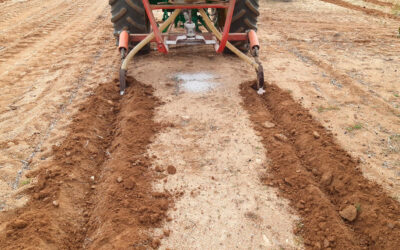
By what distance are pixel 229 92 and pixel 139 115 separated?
4.10ft

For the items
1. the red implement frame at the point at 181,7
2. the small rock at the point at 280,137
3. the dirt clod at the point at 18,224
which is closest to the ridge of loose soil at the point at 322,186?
the small rock at the point at 280,137

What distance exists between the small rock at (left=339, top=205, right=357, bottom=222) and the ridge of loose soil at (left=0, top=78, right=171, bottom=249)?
129 centimetres

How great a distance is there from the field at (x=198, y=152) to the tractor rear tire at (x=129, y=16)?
1.91 ft

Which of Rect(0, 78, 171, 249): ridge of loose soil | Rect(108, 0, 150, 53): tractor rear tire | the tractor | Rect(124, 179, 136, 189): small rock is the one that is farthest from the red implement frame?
Rect(124, 179, 136, 189): small rock

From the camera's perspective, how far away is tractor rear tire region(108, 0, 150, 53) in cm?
441

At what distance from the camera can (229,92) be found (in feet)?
13.3

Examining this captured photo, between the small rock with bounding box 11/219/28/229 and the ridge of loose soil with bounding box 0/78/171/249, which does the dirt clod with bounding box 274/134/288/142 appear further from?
the small rock with bounding box 11/219/28/229

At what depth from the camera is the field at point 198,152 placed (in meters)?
2.16

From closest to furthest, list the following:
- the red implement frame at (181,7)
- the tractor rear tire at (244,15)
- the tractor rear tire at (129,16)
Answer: the red implement frame at (181,7), the tractor rear tire at (129,16), the tractor rear tire at (244,15)

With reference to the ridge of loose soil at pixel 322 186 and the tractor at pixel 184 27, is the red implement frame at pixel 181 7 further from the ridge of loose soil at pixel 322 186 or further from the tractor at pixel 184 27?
the ridge of loose soil at pixel 322 186

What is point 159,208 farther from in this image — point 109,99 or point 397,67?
point 397,67

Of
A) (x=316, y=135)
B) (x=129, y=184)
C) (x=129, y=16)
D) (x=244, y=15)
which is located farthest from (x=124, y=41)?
(x=316, y=135)

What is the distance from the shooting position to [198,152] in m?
2.95

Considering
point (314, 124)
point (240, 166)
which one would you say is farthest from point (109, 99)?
point (314, 124)
